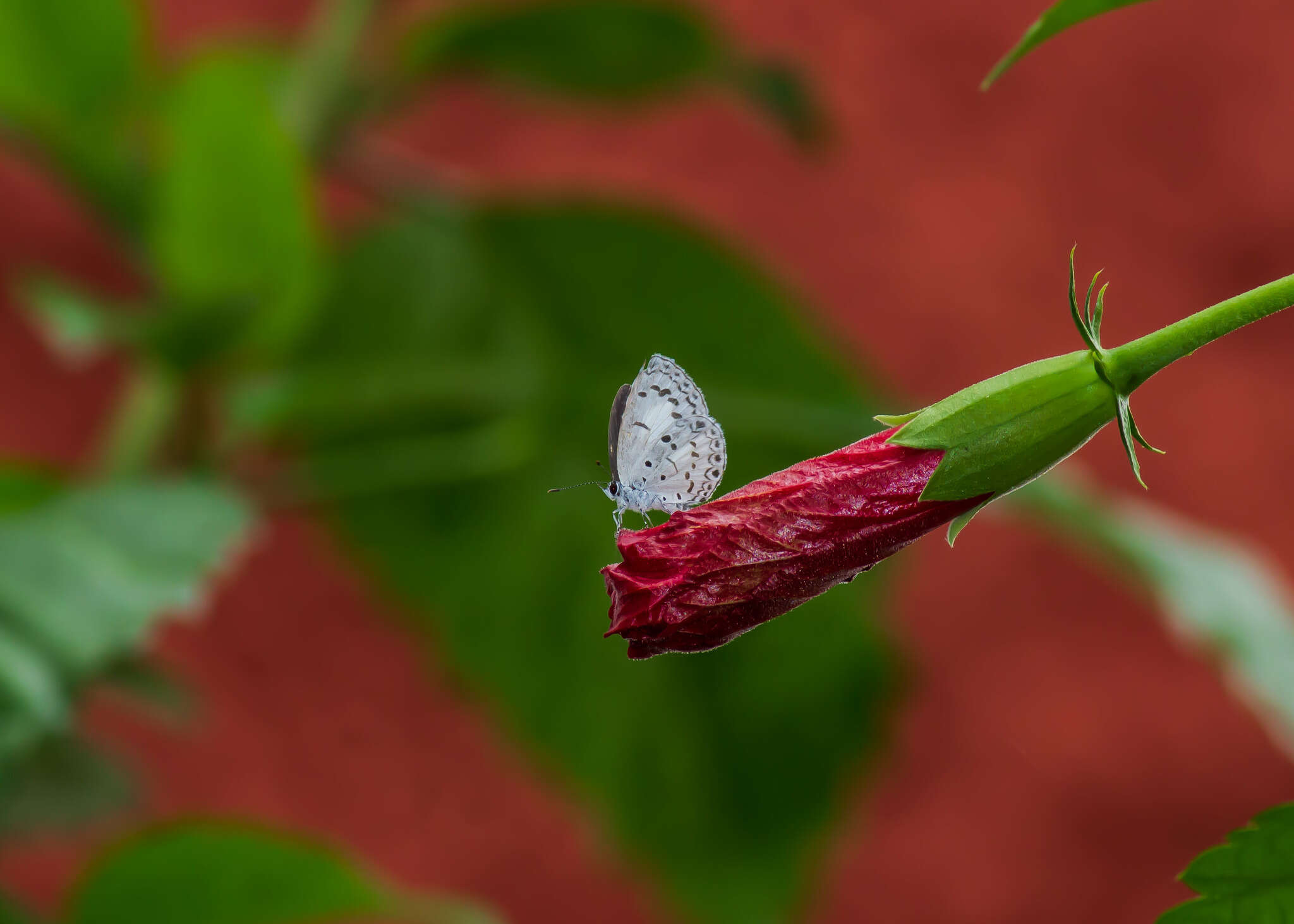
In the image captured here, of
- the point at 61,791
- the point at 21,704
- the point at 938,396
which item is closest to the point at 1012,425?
the point at 21,704

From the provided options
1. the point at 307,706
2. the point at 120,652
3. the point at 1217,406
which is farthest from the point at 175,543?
the point at 1217,406

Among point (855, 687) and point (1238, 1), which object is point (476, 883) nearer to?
point (855, 687)

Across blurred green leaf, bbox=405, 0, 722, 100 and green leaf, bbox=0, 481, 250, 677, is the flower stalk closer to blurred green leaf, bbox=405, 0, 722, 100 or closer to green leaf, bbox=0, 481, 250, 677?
green leaf, bbox=0, 481, 250, 677

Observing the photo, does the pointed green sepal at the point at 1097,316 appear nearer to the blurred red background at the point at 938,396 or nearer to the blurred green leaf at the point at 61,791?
the blurred green leaf at the point at 61,791

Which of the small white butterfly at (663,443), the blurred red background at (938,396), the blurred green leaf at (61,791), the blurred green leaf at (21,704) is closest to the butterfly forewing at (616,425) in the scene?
the small white butterfly at (663,443)

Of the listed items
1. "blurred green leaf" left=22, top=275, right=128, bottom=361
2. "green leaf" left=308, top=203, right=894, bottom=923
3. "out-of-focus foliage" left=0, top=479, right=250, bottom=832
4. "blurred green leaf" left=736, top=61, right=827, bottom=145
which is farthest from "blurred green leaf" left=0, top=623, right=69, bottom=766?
"blurred green leaf" left=736, top=61, right=827, bottom=145

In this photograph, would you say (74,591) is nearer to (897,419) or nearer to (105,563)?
(105,563)
